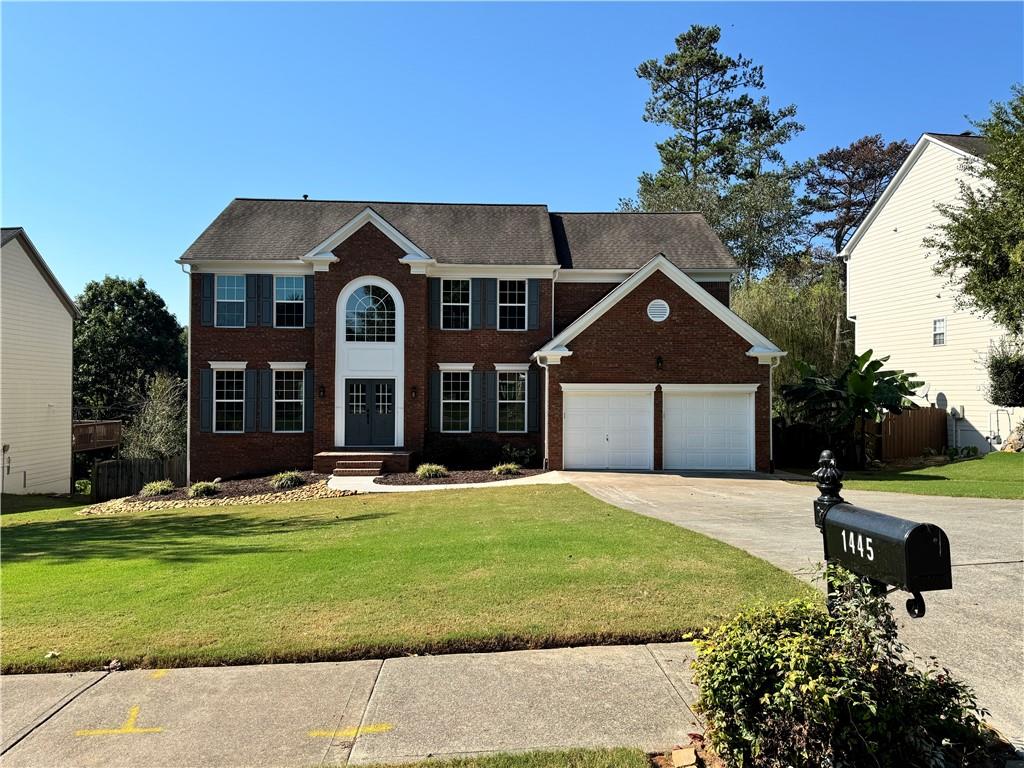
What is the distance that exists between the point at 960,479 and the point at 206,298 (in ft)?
77.1

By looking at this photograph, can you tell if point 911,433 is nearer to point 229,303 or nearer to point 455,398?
point 455,398

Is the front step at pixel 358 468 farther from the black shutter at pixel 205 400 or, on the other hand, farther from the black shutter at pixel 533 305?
the black shutter at pixel 533 305

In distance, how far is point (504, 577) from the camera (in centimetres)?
675

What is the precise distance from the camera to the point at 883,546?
309cm

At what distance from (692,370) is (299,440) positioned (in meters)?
12.7

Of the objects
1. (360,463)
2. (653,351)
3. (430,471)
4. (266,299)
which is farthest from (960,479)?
(266,299)

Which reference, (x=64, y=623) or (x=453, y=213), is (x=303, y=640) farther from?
(x=453, y=213)

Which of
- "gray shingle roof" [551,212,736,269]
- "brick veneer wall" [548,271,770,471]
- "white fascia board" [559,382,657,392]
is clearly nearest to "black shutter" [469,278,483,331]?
"gray shingle roof" [551,212,736,269]

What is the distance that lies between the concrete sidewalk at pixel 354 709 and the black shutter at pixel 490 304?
17107 millimetres

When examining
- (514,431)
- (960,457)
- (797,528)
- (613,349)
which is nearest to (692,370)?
(613,349)

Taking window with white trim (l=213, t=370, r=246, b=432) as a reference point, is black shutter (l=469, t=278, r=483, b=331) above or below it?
above

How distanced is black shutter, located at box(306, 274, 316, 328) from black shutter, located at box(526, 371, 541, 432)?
Result: 24.5 ft

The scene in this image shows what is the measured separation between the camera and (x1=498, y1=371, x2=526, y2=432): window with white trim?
21.3 metres

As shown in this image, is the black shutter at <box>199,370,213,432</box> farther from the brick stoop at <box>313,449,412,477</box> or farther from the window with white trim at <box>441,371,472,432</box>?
the window with white trim at <box>441,371,472,432</box>
